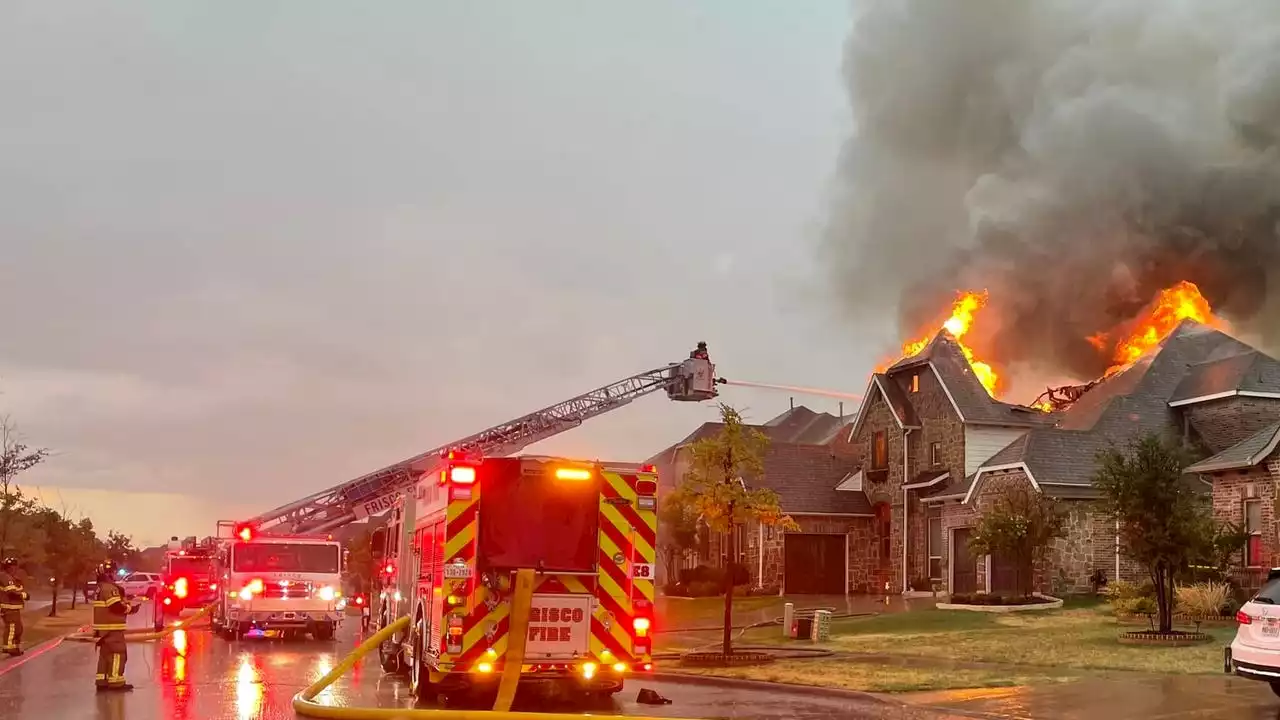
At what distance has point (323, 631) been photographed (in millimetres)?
24344

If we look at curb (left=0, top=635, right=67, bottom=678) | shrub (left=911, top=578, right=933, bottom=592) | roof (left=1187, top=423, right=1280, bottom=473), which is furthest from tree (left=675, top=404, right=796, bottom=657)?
shrub (left=911, top=578, right=933, bottom=592)

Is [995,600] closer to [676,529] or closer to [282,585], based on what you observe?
[282,585]

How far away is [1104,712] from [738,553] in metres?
30.7

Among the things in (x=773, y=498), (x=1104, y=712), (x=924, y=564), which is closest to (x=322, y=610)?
(x=773, y=498)

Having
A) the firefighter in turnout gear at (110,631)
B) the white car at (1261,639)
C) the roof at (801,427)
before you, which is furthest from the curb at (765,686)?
the roof at (801,427)

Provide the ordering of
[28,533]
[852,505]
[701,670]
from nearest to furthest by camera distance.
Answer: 1. [701,670]
2. [28,533]
3. [852,505]

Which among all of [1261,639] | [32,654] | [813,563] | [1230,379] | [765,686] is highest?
[1230,379]

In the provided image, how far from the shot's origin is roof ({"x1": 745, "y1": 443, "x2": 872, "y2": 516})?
39844 millimetres

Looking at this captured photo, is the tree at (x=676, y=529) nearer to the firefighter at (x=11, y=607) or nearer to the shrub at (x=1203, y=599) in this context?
the shrub at (x=1203, y=599)

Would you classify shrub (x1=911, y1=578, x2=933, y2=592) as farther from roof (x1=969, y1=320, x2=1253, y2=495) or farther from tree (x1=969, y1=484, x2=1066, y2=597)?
tree (x1=969, y1=484, x2=1066, y2=597)

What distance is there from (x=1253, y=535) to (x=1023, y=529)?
15.8ft

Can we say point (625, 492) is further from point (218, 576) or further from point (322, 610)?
point (218, 576)

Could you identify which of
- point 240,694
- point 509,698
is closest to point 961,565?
point 240,694

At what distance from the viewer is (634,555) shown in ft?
40.6
